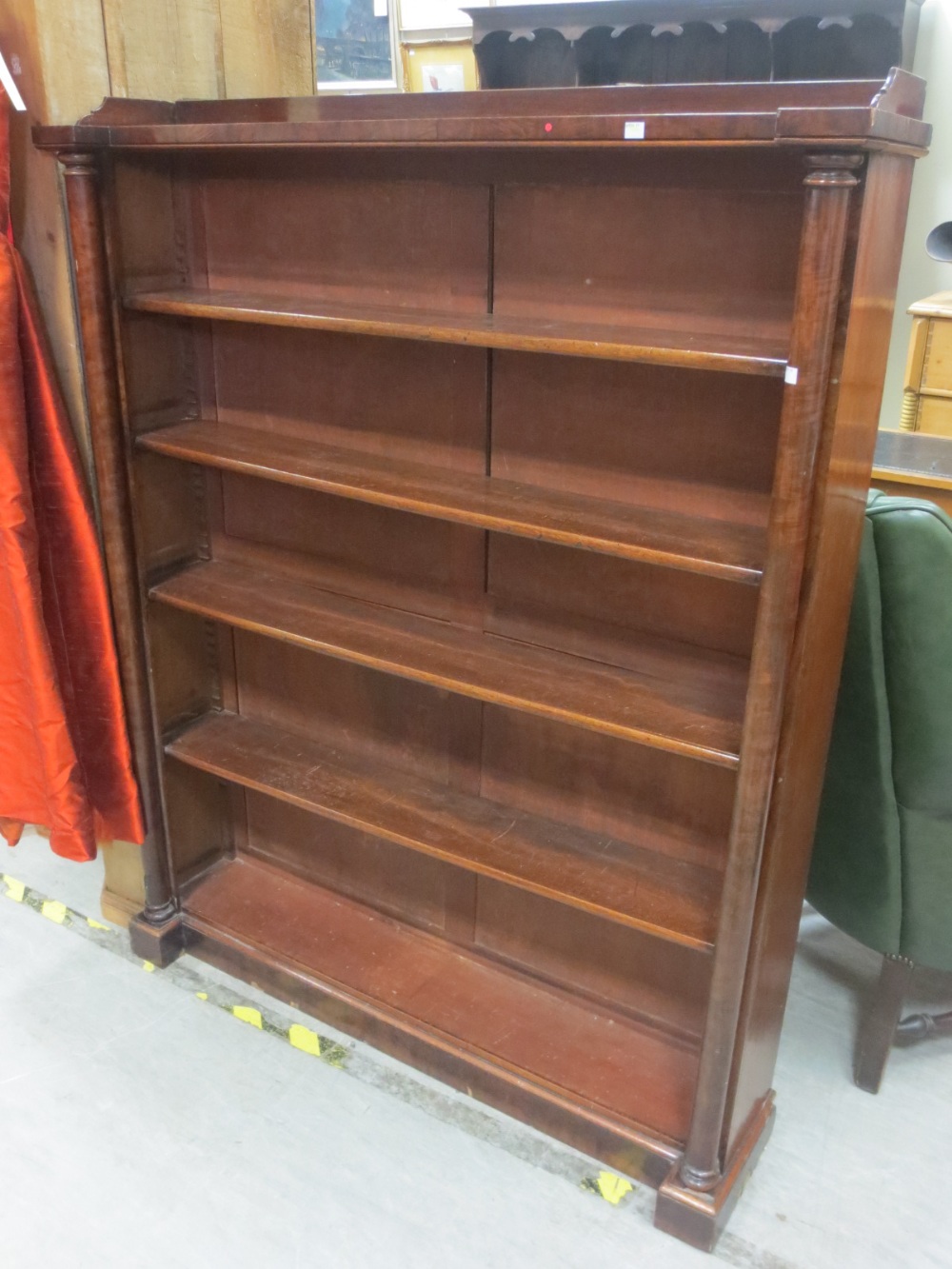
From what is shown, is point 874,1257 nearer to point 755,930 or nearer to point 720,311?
point 755,930

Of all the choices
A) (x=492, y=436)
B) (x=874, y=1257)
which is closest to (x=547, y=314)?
(x=492, y=436)

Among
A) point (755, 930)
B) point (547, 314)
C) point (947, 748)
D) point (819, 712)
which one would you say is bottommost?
point (755, 930)

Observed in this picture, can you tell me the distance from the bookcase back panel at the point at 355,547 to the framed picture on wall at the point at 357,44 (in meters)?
2.75

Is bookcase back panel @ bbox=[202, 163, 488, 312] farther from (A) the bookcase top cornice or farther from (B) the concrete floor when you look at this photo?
(B) the concrete floor

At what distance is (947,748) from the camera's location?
5.28ft

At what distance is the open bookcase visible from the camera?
1.27m

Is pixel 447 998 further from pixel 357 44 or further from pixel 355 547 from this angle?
pixel 357 44

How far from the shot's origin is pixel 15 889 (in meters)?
2.32

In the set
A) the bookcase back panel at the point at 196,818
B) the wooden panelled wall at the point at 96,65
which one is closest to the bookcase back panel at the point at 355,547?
the wooden panelled wall at the point at 96,65

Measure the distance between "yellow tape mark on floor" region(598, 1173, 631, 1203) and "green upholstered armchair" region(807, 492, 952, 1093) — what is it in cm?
50

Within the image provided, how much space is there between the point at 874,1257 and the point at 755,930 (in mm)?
565

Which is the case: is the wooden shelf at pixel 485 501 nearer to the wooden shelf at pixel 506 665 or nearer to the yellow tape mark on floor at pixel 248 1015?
the wooden shelf at pixel 506 665

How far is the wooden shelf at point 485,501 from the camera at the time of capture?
132 centimetres

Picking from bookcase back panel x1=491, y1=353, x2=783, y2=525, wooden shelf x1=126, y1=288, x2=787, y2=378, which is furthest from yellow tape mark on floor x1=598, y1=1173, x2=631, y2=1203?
wooden shelf x1=126, y1=288, x2=787, y2=378
